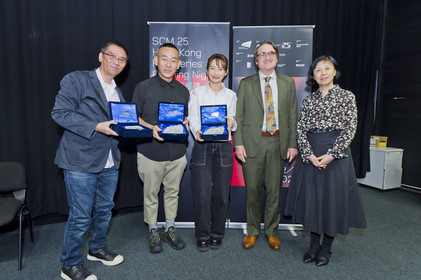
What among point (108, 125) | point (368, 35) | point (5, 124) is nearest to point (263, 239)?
point (108, 125)

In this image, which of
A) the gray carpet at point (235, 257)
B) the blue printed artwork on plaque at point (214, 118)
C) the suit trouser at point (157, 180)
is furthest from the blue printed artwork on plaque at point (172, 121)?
the gray carpet at point (235, 257)

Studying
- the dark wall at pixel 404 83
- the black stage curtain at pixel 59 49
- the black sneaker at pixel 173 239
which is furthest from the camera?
the dark wall at pixel 404 83

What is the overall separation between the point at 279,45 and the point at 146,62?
170cm

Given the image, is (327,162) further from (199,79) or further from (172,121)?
(199,79)

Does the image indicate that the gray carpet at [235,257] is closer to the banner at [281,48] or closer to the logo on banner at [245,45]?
the banner at [281,48]

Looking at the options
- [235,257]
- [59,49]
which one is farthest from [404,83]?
[59,49]

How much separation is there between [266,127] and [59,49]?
2.54 metres

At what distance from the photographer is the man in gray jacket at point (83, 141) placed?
1832 mm

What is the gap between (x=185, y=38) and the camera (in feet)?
9.71

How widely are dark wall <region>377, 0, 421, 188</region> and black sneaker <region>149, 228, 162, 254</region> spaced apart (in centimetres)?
447

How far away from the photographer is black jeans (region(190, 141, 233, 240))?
7.80 ft

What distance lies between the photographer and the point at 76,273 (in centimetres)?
194

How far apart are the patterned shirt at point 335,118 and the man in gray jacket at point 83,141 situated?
1.59m

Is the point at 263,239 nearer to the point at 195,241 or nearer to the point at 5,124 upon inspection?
the point at 195,241
